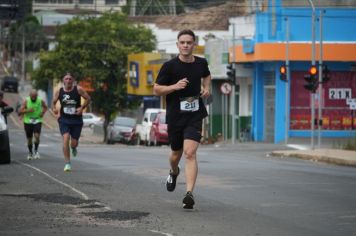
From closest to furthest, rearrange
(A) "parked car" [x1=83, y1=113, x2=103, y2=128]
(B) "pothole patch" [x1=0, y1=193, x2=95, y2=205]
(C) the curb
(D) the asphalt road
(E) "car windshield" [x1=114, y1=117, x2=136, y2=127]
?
(D) the asphalt road < (B) "pothole patch" [x1=0, y1=193, x2=95, y2=205] < (C) the curb < (E) "car windshield" [x1=114, y1=117, x2=136, y2=127] < (A) "parked car" [x1=83, y1=113, x2=103, y2=128]

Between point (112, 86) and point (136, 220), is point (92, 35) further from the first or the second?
point (136, 220)

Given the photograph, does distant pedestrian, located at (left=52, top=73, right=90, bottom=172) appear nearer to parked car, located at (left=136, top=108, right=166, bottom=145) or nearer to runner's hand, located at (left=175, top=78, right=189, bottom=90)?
runner's hand, located at (left=175, top=78, right=189, bottom=90)

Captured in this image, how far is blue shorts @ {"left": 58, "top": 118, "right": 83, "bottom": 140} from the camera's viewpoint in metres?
18.8

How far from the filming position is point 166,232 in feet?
32.1

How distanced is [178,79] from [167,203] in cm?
168

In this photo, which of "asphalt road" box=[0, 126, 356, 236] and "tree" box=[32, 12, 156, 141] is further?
"tree" box=[32, 12, 156, 141]

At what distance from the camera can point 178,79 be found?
12.2m

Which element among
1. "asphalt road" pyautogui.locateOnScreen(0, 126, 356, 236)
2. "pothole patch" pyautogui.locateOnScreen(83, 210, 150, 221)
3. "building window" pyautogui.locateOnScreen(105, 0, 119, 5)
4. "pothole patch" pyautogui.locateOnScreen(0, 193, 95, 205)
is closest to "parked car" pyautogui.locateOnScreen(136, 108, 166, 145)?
"asphalt road" pyautogui.locateOnScreen(0, 126, 356, 236)

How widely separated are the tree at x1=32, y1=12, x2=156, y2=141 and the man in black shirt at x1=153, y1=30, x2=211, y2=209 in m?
51.8

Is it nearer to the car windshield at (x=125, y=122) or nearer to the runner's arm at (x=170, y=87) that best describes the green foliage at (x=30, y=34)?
the car windshield at (x=125, y=122)

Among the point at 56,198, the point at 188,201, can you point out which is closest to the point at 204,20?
the point at 56,198

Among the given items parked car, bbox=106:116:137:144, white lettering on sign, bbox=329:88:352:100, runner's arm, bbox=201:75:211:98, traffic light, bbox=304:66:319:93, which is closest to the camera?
runner's arm, bbox=201:75:211:98

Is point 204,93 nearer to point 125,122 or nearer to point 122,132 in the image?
point 122,132

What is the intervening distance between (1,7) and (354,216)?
17.0 m
